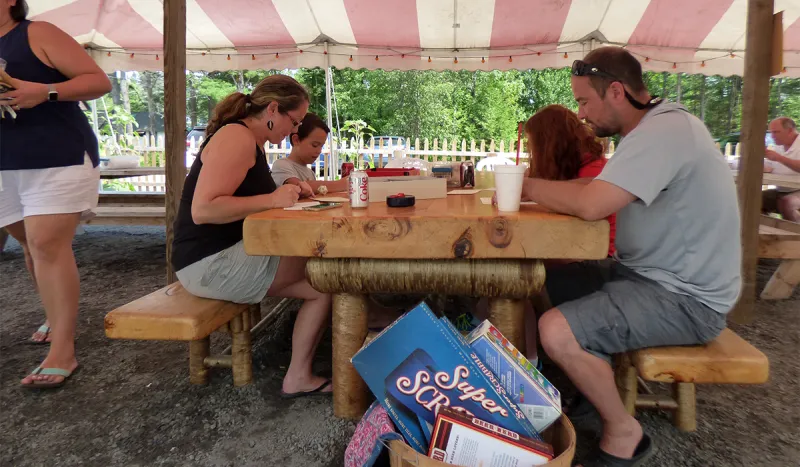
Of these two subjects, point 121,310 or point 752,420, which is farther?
point 752,420

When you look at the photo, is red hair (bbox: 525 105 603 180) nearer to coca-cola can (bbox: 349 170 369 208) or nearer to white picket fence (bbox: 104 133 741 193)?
coca-cola can (bbox: 349 170 369 208)

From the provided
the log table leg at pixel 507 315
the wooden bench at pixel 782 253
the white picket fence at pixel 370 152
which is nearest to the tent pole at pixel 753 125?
the wooden bench at pixel 782 253

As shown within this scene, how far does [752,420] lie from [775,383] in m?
0.46

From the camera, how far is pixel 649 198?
1395mm

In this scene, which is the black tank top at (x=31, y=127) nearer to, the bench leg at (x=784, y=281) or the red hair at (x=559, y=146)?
the red hair at (x=559, y=146)

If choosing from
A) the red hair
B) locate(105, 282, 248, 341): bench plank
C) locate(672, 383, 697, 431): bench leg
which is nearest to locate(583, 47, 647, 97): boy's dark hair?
the red hair

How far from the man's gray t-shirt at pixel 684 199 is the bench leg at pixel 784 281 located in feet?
8.03

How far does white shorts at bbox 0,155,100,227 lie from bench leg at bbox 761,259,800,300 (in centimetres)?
409

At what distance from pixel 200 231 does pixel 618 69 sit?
1.53 m

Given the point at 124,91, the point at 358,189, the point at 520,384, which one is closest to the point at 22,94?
the point at 358,189

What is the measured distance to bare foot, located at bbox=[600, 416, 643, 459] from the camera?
Answer: 152 centimetres

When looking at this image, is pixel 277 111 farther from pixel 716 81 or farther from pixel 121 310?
pixel 716 81

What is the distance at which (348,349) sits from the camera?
1745 mm

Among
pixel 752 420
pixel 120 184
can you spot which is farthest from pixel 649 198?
pixel 120 184
